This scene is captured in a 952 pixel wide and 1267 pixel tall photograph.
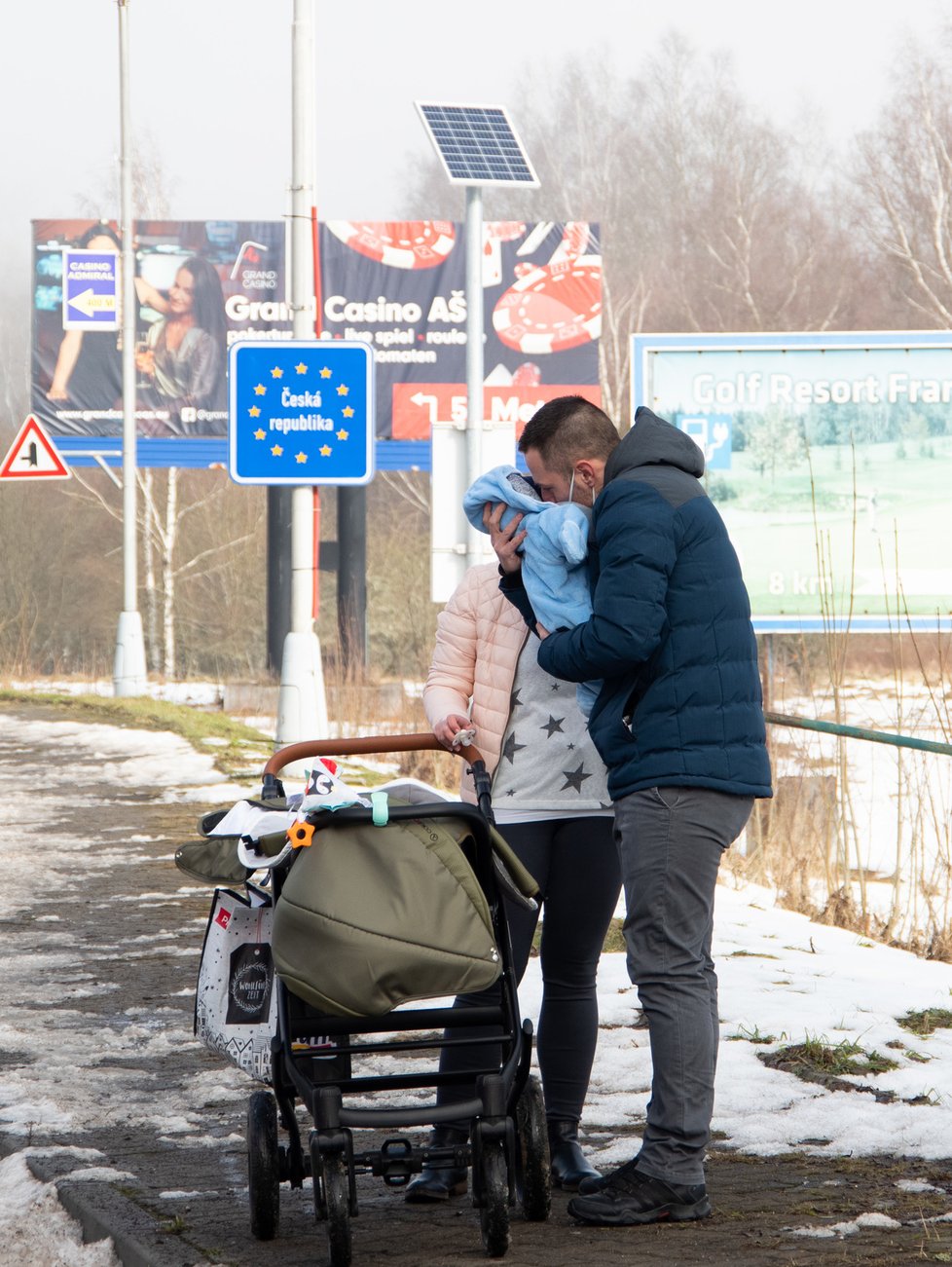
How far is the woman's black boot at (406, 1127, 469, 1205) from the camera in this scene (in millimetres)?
3908

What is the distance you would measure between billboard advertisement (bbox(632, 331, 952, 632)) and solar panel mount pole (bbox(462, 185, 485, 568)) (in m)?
1.07

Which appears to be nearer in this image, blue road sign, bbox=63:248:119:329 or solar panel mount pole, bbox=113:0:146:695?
solar panel mount pole, bbox=113:0:146:695

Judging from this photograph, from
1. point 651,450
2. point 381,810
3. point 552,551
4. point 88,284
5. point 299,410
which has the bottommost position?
point 381,810

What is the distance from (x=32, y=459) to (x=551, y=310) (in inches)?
406

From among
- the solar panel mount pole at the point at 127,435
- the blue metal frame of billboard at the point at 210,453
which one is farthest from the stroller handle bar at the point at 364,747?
the blue metal frame of billboard at the point at 210,453

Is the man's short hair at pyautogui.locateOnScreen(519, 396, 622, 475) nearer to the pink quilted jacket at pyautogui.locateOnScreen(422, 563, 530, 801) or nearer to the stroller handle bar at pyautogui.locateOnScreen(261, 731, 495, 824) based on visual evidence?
the pink quilted jacket at pyautogui.locateOnScreen(422, 563, 530, 801)

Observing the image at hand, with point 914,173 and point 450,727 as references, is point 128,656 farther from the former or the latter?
point 914,173

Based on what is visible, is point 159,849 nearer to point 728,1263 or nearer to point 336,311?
point 728,1263

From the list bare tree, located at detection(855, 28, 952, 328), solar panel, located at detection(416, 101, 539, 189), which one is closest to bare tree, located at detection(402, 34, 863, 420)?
bare tree, located at detection(855, 28, 952, 328)

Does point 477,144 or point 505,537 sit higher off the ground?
point 477,144

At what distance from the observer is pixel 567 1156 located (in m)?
4.05

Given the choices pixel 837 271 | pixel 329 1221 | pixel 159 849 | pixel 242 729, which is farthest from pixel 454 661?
pixel 837 271

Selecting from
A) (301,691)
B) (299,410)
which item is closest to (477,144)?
(299,410)

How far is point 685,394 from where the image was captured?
470 inches
